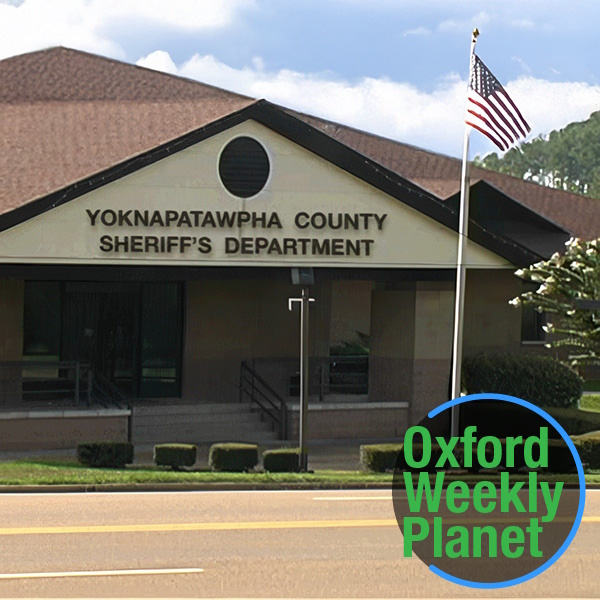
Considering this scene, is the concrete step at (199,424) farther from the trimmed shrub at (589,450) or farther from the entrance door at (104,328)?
the trimmed shrub at (589,450)

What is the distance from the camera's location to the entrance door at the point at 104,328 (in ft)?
92.1

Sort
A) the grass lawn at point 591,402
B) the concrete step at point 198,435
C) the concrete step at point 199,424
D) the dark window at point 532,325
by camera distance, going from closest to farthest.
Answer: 1. the concrete step at point 198,435
2. the concrete step at point 199,424
3. the grass lawn at point 591,402
4. the dark window at point 532,325

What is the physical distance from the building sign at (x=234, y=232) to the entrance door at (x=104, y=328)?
369 centimetres

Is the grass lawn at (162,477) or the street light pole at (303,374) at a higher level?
the street light pole at (303,374)

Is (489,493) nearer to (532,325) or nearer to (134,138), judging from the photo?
(134,138)

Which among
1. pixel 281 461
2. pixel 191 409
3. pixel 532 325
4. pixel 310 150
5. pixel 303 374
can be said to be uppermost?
pixel 310 150

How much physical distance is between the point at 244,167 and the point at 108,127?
5981mm

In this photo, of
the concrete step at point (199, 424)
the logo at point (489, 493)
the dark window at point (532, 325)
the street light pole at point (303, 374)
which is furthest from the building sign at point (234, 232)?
the dark window at point (532, 325)

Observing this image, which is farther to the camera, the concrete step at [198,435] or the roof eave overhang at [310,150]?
the concrete step at [198,435]

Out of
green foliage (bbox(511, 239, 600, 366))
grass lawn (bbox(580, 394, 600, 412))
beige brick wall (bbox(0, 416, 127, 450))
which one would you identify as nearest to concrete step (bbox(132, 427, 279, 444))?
beige brick wall (bbox(0, 416, 127, 450))

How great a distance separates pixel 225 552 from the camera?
43.1ft

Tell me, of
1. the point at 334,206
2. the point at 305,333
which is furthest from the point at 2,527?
the point at 334,206

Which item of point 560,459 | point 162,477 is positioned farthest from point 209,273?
point 560,459

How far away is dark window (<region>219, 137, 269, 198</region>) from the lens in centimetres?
2531
